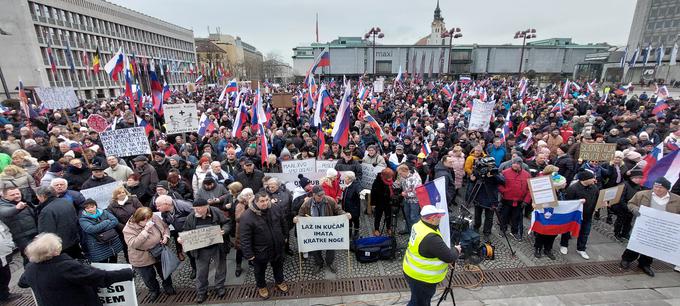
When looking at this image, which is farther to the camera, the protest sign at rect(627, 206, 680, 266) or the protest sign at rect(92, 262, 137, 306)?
the protest sign at rect(627, 206, 680, 266)

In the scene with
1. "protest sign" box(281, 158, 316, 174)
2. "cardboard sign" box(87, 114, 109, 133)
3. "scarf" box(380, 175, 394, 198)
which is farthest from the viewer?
"cardboard sign" box(87, 114, 109, 133)

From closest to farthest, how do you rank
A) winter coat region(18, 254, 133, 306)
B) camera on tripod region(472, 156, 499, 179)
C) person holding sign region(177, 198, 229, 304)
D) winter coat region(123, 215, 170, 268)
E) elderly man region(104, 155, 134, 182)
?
winter coat region(18, 254, 133, 306) < winter coat region(123, 215, 170, 268) < person holding sign region(177, 198, 229, 304) < camera on tripod region(472, 156, 499, 179) < elderly man region(104, 155, 134, 182)

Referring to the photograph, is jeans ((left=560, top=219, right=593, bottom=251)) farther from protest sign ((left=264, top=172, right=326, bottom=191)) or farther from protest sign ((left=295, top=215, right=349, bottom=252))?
protest sign ((left=264, top=172, right=326, bottom=191))

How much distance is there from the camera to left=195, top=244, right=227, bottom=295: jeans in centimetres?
491

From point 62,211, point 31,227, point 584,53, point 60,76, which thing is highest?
point 584,53

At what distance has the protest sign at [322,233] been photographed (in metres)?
5.26

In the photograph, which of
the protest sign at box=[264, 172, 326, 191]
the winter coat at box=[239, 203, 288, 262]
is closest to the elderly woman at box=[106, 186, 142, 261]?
the winter coat at box=[239, 203, 288, 262]

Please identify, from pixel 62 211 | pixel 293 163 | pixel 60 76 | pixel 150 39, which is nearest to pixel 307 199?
pixel 293 163

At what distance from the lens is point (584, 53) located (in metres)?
77.9

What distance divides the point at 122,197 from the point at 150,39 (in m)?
76.6

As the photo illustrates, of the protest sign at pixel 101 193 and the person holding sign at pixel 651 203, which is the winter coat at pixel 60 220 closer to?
the protest sign at pixel 101 193

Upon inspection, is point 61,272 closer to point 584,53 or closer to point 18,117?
point 18,117

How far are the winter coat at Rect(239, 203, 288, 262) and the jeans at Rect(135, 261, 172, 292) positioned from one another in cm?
163

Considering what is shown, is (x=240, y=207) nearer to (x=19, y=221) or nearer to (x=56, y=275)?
(x=56, y=275)
